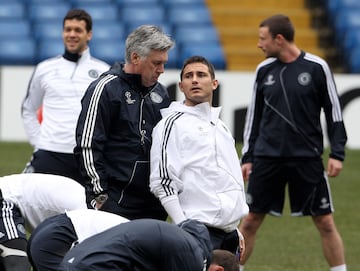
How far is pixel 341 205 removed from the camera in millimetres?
13039

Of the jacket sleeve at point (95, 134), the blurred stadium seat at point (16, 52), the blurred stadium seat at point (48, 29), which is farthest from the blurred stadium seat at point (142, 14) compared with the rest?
the jacket sleeve at point (95, 134)

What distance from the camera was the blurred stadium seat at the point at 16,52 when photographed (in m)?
17.5

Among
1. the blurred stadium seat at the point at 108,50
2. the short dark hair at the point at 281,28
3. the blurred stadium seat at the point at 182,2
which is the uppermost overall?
the short dark hair at the point at 281,28

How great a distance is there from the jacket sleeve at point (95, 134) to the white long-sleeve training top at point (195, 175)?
298 millimetres

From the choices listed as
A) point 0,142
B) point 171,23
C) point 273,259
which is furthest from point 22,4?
point 273,259

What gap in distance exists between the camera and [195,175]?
6.93m

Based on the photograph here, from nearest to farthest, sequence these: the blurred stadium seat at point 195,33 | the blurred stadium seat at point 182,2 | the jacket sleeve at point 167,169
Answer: the jacket sleeve at point 167,169, the blurred stadium seat at point 195,33, the blurred stadium seat at point 182,2

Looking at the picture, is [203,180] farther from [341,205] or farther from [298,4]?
[298,4]

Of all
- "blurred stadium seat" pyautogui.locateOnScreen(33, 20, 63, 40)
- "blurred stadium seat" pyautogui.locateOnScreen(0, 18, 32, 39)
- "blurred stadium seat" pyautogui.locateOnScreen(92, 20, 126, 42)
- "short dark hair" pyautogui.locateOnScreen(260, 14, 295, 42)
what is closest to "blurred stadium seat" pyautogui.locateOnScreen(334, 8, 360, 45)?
"blurred stadium seat" pyautogui.locateOnScreen(92, 20, 126, 42)

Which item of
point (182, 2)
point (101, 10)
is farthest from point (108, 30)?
point (182, 2)

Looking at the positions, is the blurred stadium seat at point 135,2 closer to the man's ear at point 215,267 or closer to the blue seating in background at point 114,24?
the blue seating in background at point 114,24

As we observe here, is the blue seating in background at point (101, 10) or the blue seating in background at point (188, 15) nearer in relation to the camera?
the blue seating in background at point (101, 10)

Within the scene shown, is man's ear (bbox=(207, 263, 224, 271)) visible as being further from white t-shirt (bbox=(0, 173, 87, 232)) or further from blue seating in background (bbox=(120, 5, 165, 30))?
blue seating in background (bbox=(120, 5, 165, 30))

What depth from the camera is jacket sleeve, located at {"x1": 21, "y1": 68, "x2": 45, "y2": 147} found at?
9.97 meters
